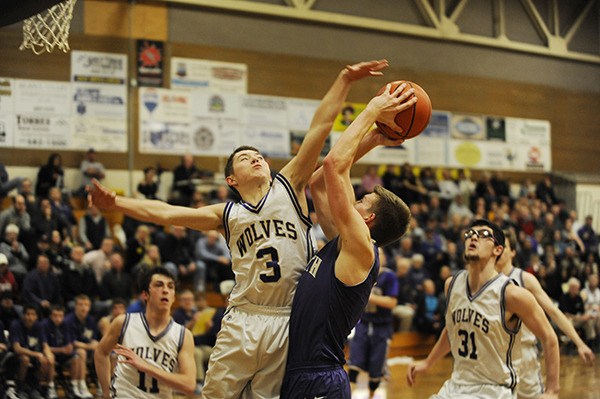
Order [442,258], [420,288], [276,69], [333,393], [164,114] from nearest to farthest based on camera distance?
[333,393], [420,288], [442,258], [164,114], [276,69]

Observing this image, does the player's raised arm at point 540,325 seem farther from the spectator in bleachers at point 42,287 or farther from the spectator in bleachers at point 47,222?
the spectator in bleachers at point 47,222

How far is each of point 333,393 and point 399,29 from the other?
16.0 metres

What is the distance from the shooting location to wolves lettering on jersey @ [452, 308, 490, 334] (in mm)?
5066

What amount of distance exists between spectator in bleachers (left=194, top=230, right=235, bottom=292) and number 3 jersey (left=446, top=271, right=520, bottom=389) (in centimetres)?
737

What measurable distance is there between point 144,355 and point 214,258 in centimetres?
719

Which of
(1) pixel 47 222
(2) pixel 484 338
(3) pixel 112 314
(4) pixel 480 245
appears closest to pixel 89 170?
(1) pixel 47 222

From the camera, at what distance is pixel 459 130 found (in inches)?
757

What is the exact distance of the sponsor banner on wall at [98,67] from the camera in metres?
14.9

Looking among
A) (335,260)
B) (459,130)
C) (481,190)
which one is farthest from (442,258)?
(335,260)

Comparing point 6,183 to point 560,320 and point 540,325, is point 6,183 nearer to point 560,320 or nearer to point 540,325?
point 560,320

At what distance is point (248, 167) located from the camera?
13.9 feet

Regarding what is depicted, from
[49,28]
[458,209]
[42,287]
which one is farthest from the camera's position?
[458,209]

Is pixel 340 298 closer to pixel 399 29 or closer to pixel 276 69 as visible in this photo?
pixel 276 69

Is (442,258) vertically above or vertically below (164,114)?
below
